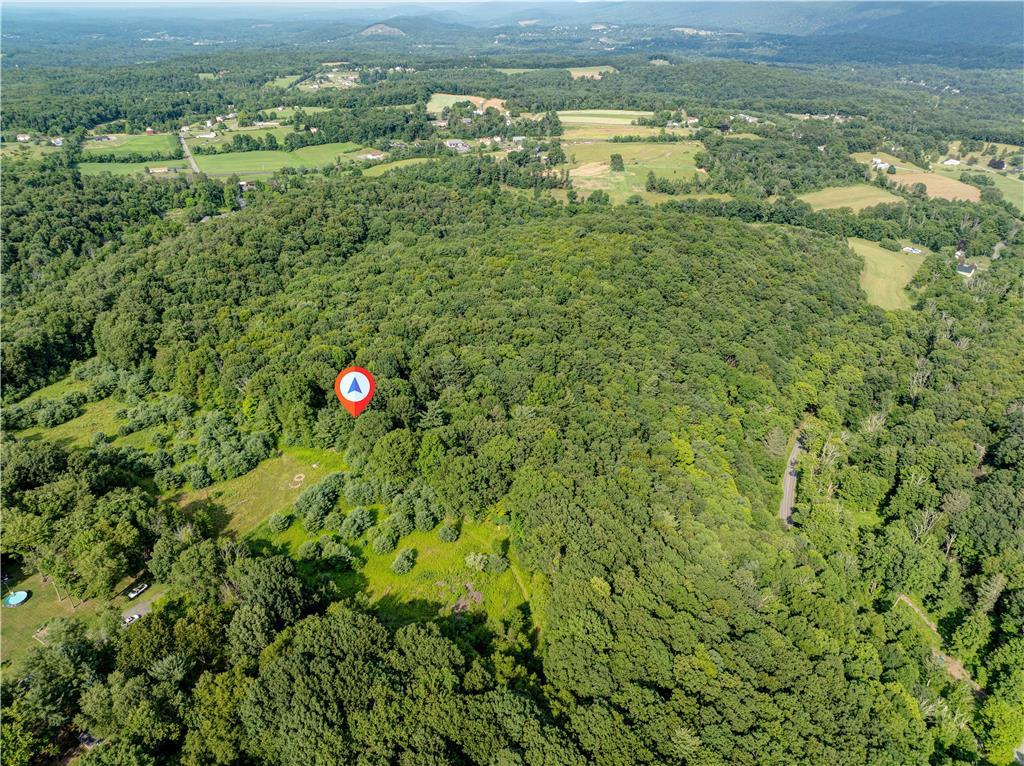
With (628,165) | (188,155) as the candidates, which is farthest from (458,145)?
(188,155)

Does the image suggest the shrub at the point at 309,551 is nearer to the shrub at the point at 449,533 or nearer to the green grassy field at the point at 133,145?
the shrub at the point at 449,533

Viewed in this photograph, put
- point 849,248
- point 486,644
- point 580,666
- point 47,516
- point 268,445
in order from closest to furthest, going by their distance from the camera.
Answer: point 580,666, point 486,644, point 47,516, point 268,445, point 849,248

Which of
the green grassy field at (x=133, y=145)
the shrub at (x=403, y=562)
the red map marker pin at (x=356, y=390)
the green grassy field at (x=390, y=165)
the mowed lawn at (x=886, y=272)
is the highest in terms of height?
the green grassy field at (x=133, y=145)

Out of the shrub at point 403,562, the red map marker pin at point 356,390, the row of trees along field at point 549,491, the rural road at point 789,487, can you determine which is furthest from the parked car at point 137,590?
the rural road at point 789,487

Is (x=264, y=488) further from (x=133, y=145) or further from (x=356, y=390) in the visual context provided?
(x=133, y=145)

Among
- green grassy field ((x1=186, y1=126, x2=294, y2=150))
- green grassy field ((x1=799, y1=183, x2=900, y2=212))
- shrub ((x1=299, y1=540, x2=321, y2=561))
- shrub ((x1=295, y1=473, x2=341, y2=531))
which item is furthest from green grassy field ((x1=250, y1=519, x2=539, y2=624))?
green grassy field ((x1=186, y1=126, x2=294, y2=150))

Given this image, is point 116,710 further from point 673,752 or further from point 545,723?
point 673,752

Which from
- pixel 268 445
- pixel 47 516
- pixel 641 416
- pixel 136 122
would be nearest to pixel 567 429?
pixel 641 416
